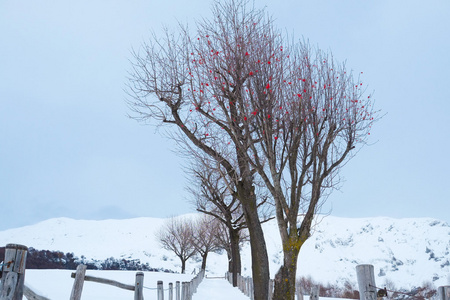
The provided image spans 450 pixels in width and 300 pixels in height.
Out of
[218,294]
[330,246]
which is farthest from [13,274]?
[330,246]

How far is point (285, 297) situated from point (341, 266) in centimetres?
10790

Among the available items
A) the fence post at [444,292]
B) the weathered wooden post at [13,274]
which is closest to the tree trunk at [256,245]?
the fence post at [444,292]

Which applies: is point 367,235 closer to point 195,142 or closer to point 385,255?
point 385,255

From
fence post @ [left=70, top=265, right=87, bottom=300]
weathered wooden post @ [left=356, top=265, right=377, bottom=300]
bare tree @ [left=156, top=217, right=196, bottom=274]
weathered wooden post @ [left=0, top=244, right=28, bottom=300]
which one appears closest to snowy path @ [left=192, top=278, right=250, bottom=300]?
fence post @ [left=70, top=265, right=87, bottom=300]

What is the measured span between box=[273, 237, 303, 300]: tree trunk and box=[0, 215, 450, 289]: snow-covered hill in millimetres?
80097

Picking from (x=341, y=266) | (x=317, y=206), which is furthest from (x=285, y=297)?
(x=341, y=266)

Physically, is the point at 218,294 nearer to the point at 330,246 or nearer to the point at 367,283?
the point at 367,283

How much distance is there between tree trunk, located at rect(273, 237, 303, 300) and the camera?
9305mm

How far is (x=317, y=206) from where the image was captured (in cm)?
1093

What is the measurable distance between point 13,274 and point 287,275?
670 centimetres

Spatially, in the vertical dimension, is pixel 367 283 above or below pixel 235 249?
below

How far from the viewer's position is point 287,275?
944 cm

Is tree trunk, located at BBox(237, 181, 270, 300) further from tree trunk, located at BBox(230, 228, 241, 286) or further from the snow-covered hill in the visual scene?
the snow-covered hill

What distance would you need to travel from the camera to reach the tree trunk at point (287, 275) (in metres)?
9.30
